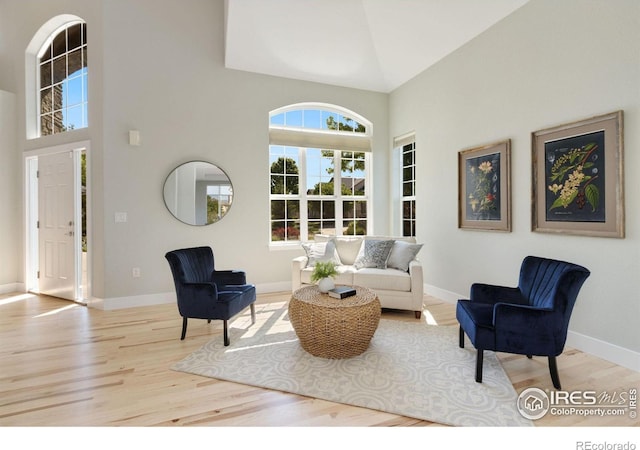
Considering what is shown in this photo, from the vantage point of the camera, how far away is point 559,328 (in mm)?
2252

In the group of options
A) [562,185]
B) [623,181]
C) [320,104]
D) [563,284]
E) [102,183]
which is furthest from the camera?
[320,104]

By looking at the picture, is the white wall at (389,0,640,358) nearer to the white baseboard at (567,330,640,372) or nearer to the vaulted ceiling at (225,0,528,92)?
the white baseboard at (567,330,640,372)

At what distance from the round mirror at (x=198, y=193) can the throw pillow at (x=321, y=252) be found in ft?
4.51

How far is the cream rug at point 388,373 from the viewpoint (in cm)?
204

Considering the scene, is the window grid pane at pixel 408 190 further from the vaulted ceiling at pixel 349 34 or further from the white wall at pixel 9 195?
the white wall at pixel 9 195

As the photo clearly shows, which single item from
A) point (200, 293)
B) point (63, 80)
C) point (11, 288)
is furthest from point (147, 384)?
point (63, 80)

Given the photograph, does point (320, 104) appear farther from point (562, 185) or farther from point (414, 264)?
point (562, 185)

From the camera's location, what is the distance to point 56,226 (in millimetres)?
4660

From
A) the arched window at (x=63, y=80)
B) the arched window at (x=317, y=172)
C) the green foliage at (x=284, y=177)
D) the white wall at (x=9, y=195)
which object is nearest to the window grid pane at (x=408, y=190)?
the arched window at (x=317, y=172)

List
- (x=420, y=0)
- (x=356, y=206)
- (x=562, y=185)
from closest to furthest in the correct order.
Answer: (x=562, y=185) < (x=420, y=0) < (x=356, y=206)

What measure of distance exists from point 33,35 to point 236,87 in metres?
3.13

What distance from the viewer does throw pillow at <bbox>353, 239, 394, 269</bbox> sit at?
13.7ft

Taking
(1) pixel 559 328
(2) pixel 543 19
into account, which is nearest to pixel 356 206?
(2) pixel 543 19

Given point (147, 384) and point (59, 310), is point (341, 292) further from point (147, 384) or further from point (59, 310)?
point (59, 310)
